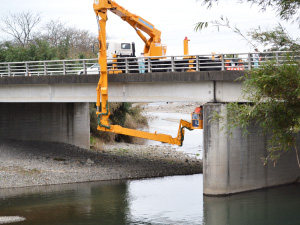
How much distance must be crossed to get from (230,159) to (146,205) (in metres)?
4.46

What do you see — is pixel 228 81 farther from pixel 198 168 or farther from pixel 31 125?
pixel 31 125

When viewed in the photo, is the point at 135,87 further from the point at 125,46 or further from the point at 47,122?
the point at 47,122

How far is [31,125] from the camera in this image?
4147 centimetres

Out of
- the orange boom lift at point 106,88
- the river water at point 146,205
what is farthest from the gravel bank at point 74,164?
the orange boom lift at point 106,88

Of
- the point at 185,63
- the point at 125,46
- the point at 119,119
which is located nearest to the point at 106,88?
the point at 185,63

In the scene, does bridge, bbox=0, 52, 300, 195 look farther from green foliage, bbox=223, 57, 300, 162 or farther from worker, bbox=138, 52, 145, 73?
green foliage, bbox=223, 57, 300, 162

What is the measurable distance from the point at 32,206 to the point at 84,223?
3988 mm

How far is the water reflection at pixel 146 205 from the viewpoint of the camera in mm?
23844

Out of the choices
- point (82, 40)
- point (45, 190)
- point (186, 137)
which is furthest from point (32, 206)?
point (82, 40)

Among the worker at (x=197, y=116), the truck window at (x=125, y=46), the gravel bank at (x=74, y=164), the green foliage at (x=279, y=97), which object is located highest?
the truck window at (x=125, y=46)

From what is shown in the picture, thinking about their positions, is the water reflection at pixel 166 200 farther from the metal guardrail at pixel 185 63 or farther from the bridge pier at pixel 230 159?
the metal guardrail at pixel 185 63

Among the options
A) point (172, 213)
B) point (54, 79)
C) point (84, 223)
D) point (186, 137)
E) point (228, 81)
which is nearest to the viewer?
point (84, 223)

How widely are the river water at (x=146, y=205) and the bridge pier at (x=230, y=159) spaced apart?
561 millimetres

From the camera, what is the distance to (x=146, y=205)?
26.1m
